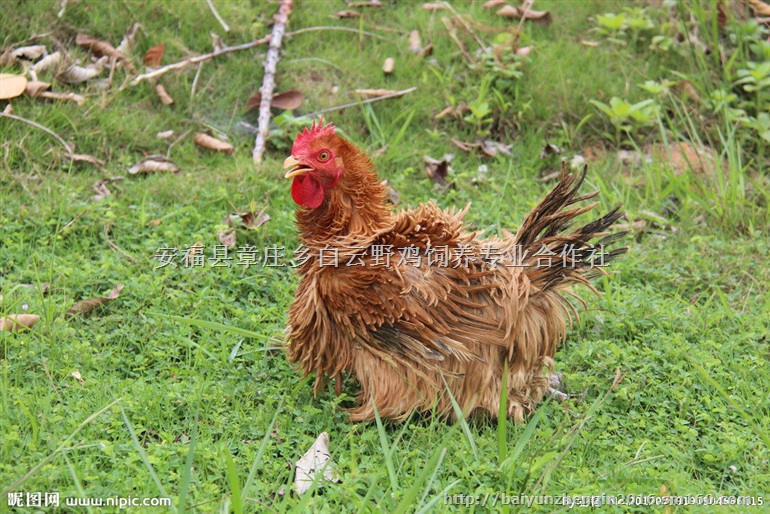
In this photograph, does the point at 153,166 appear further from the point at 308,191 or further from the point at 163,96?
the point at 308,191

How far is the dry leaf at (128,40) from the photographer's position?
5.70 metres

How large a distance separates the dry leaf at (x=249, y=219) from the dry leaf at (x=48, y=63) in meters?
1.88

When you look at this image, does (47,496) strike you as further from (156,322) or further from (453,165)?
(453,165)

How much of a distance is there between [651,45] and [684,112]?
66cm

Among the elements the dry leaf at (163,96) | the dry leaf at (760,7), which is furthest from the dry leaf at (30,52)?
the dry leaf at (760,7)

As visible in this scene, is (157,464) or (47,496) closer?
(47,496)

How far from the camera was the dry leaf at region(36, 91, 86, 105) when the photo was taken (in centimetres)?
528

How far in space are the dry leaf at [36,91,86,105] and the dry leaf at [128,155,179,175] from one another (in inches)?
24.4

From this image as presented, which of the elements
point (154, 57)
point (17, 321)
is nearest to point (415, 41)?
point (154, 57)

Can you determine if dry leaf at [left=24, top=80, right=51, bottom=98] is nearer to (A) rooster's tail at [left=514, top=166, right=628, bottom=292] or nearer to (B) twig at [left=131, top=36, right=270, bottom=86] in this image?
(B) twig at [left=131, top=36, right=270, bottom=86]

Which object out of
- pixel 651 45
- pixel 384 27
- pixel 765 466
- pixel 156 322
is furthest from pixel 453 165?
pixel 765 466

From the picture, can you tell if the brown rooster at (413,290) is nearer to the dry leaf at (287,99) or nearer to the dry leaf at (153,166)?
the dry leaf at (153,166)

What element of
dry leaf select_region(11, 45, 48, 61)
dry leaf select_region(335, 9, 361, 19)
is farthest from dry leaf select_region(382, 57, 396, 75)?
dry leaf select_region(11, 45, 48, 61)

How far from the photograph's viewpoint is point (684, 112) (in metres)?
5.89
